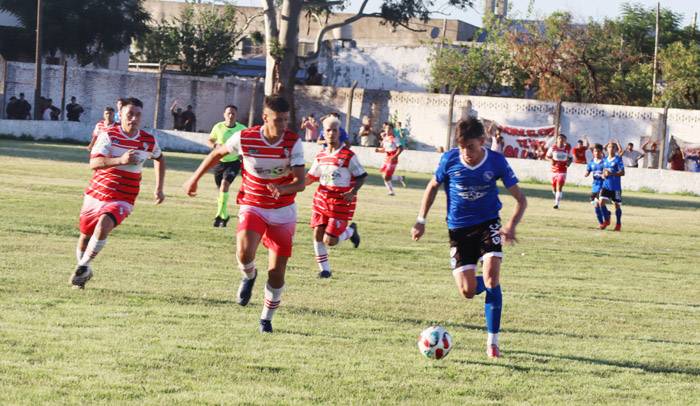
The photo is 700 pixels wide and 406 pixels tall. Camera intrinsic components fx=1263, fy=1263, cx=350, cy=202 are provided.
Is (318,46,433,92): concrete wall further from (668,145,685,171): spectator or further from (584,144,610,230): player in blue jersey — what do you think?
(584,144,610,230): player in blue jersey

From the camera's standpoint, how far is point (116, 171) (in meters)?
12.1

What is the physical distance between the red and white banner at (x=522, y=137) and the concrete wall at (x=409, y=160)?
211 centimetres

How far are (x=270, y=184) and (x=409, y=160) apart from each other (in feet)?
112

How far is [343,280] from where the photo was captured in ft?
45.2

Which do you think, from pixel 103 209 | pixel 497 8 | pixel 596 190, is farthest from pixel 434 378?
pixel 497 8

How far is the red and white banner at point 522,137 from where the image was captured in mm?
44531

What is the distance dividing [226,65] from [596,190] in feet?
153

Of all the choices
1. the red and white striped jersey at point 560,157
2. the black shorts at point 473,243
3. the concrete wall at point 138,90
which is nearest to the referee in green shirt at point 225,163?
the black shorts at point 473,243

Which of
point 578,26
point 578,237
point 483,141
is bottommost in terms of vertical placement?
point 578,237

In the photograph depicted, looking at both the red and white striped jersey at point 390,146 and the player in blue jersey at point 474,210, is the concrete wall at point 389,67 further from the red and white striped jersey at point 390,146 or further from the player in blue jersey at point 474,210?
the player in blue jersey at point 474,210

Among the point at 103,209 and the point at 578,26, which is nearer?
the point at 103,209

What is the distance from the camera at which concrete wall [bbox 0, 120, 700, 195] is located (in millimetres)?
40344

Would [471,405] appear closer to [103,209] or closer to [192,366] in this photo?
[192,366]

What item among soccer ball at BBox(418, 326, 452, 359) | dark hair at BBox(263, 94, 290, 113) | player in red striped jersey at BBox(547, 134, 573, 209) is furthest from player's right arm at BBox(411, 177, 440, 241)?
player in red striped jersey at BBox(547, 134, 573, 209)
